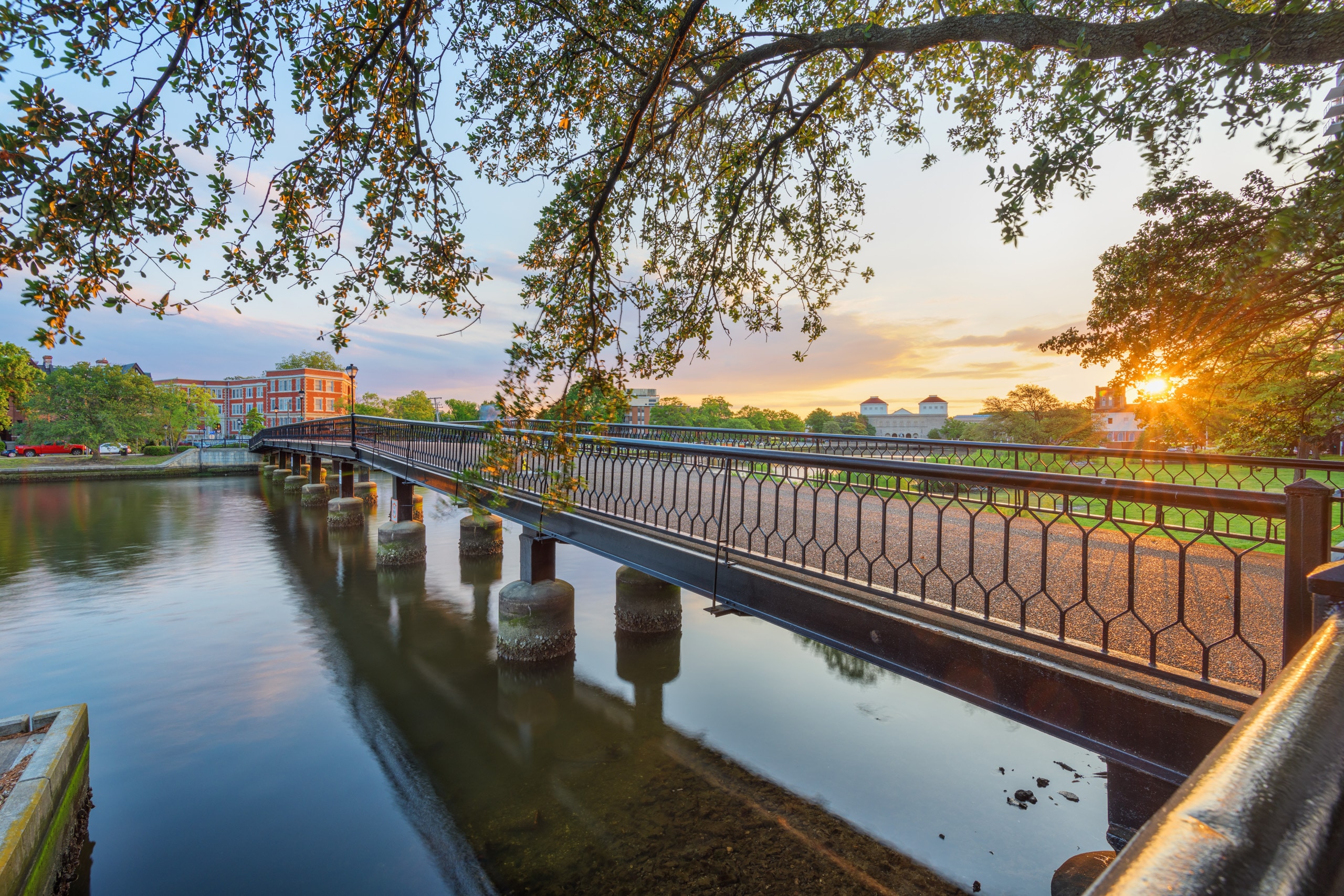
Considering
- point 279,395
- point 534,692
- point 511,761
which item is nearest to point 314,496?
point 534,692

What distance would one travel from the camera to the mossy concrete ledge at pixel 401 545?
16234mm

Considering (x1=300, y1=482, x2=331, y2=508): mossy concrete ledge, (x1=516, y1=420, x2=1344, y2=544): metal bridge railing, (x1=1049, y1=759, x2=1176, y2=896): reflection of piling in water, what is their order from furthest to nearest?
(x1=300, y1=482, x2=331, y2=508): mossy concrete ledge, (x1=516, y1=420, x2=1344, y2=544): metal bridge railing, (x1=1049, y1=759, x2=1176, y2=896): reflection of piling in water

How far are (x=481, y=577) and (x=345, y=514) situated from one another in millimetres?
9574

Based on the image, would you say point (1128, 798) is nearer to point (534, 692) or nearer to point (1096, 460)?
point (1096, 460)

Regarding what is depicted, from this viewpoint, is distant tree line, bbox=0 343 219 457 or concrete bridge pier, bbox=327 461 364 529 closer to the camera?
concrete bridge pier, bbox=327 461 364 529

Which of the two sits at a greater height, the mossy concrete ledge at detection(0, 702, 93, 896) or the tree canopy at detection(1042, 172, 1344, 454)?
the tree canopy at detection(1042, 172, 1344, 454)

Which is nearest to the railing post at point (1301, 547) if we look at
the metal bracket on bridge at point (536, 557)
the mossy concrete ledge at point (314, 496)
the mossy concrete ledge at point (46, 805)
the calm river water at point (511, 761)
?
the calm river water at point (511, 761)

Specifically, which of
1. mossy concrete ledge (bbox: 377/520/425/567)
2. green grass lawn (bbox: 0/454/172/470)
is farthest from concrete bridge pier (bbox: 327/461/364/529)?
green grass lawn (bbox: 0/454/172/470)

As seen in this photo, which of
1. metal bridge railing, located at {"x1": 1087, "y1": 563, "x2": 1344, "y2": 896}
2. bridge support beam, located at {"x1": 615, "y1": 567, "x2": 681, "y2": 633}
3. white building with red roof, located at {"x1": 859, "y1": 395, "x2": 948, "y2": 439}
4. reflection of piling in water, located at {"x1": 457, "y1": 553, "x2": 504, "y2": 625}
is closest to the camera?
metal bridge railing, located at {"x1": 1087, "y1": 563, "x2": 1344, "y2": 896}

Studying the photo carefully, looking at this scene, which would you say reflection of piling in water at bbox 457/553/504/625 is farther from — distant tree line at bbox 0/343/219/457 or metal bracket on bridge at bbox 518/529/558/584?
distant tree line at bbox 0/343/219/457

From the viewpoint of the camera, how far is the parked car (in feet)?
171

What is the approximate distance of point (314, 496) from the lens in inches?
1105

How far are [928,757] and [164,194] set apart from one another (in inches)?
370

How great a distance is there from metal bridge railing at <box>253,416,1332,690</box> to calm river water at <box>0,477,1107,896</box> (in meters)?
2.65
